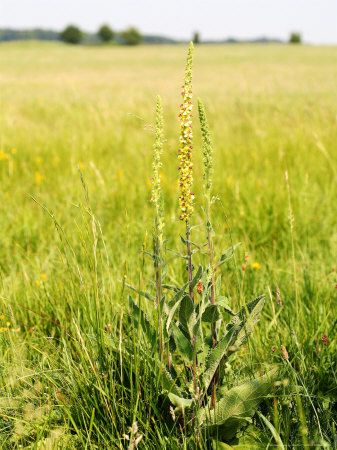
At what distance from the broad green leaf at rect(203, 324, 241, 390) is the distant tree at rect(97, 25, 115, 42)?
104m

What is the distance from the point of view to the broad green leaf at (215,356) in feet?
4.06

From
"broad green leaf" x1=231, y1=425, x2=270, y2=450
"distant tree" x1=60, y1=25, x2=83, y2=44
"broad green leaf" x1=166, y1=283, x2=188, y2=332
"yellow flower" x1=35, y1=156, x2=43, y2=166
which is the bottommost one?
"broad green leaf" x1=231, y1=425, x2=270, y2=450

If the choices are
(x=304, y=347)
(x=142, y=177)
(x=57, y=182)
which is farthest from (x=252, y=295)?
(x=57, y=182)

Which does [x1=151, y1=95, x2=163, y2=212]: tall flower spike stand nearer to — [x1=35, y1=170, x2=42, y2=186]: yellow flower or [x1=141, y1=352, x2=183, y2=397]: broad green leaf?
[x1=141, y1=352, x2=183, y2=397]: broad green leaf

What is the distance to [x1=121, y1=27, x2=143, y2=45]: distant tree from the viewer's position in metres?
92.8

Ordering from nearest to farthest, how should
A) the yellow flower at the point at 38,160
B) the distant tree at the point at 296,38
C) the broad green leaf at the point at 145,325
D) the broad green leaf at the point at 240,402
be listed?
the broad green leaf at the point at 240,402
the broad green leaf at the point at 145,325
the yellow flower at the point at 38,160
the distant tree at the point at 296,38

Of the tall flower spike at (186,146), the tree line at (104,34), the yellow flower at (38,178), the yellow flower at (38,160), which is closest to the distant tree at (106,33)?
the tree line at (104,34)

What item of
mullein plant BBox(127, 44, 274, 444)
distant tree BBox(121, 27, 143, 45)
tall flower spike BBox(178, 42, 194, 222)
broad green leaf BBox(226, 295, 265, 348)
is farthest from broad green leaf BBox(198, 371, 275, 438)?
distant tree BBox(121, 27, 143, 45)

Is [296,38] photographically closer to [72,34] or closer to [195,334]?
[72,34]

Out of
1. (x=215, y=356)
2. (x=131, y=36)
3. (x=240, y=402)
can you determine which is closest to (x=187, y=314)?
(x=215, y=356)

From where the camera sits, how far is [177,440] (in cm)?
119

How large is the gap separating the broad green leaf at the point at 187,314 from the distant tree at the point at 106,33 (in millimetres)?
103557

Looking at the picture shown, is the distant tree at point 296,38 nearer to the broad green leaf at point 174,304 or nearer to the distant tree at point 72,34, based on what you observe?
the distant tree at point 72,34

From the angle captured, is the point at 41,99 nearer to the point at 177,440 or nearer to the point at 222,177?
the point at 222,177
